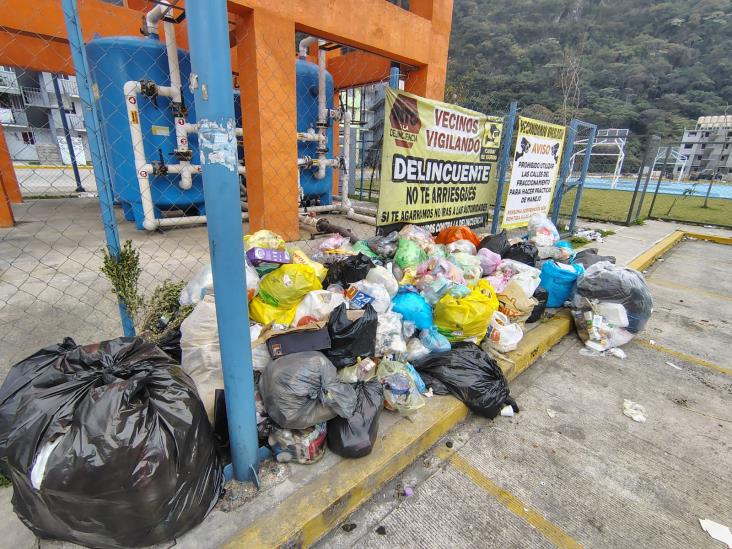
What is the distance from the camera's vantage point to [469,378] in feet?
7.93

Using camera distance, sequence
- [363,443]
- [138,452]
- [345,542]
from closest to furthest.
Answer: [138,452] → [345,542] → [363,443]

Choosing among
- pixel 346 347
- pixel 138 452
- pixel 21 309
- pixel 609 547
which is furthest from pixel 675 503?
pixel 21 309

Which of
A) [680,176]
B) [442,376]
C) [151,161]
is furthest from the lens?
[680,176]

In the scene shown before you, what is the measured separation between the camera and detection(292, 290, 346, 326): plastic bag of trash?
7.22ft

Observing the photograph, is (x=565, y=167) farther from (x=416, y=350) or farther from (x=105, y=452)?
(x=105, y=452)

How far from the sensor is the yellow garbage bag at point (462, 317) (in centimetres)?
270

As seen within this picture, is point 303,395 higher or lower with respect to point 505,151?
lower

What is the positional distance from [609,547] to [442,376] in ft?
3.75

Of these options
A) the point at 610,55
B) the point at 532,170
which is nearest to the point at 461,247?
the point at 532,170

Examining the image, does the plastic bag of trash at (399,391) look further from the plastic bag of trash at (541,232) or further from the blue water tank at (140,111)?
the blue water tank at (140,111)

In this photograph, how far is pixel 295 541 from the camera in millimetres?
1497

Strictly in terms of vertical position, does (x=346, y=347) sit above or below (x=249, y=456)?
above

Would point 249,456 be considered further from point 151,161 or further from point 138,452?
point 151,161

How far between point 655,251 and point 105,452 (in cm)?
825
